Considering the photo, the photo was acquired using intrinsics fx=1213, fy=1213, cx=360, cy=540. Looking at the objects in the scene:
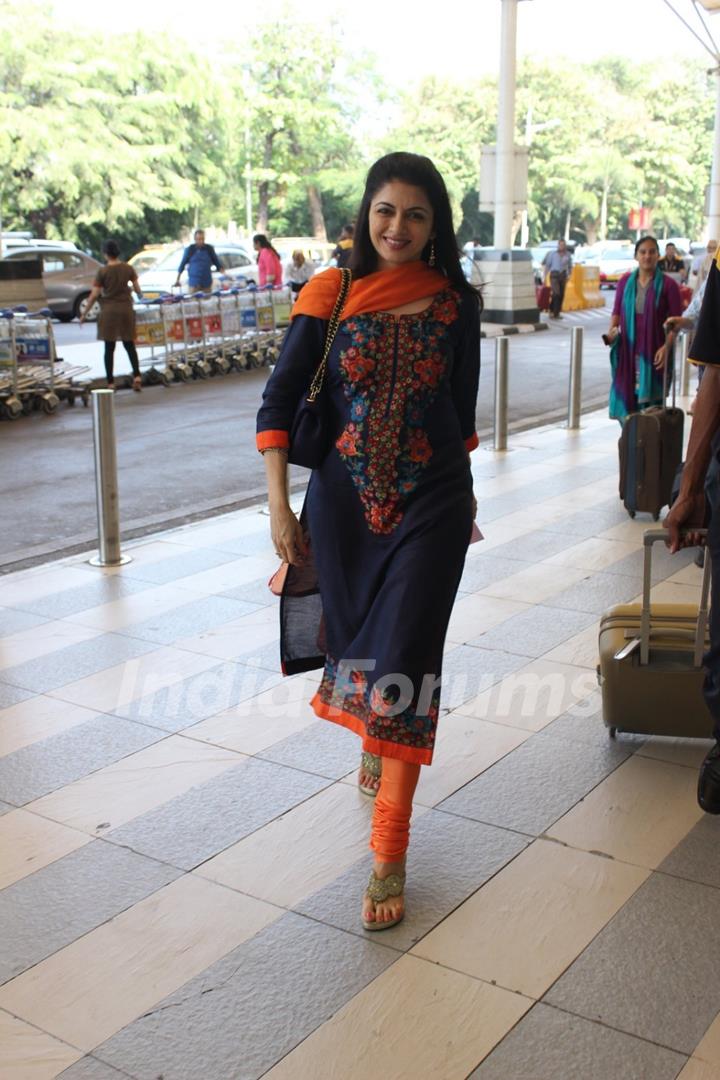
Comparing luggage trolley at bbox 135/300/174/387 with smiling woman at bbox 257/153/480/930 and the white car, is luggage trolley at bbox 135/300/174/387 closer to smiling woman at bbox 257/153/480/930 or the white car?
the white car

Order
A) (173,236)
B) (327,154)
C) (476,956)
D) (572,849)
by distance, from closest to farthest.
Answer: (476,956) < (572,849) < (173,236) < (327,154)

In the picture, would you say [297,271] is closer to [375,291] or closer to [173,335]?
[173,335]

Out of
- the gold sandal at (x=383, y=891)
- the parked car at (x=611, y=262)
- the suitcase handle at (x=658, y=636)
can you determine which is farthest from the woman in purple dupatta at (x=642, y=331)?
the parked car at (x=611, y=262)

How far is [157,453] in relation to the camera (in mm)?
10727

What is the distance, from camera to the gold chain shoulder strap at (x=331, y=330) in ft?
10.4

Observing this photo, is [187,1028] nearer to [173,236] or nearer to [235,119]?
[173,236]

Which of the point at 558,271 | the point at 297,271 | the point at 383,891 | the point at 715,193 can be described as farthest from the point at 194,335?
the point at 715,193

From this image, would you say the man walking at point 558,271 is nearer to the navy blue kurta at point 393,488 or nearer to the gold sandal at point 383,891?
the navy blue kurta at point 393,488

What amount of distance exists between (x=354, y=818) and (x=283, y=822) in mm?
212

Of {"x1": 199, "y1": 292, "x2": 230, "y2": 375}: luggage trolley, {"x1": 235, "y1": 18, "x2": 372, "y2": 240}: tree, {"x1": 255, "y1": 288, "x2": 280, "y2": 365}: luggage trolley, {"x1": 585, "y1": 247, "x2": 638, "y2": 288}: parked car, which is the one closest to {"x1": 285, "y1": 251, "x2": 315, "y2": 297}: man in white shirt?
{"x1": 255, "y1": 288, "x2": 280, "y2": 365}: luggage trolley

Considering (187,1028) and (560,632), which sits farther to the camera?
(560,632)

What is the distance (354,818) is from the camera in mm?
3619

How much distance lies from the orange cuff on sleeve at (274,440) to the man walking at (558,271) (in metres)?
23.8

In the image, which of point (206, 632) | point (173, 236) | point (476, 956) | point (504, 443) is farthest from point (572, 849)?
point (173, 236)
